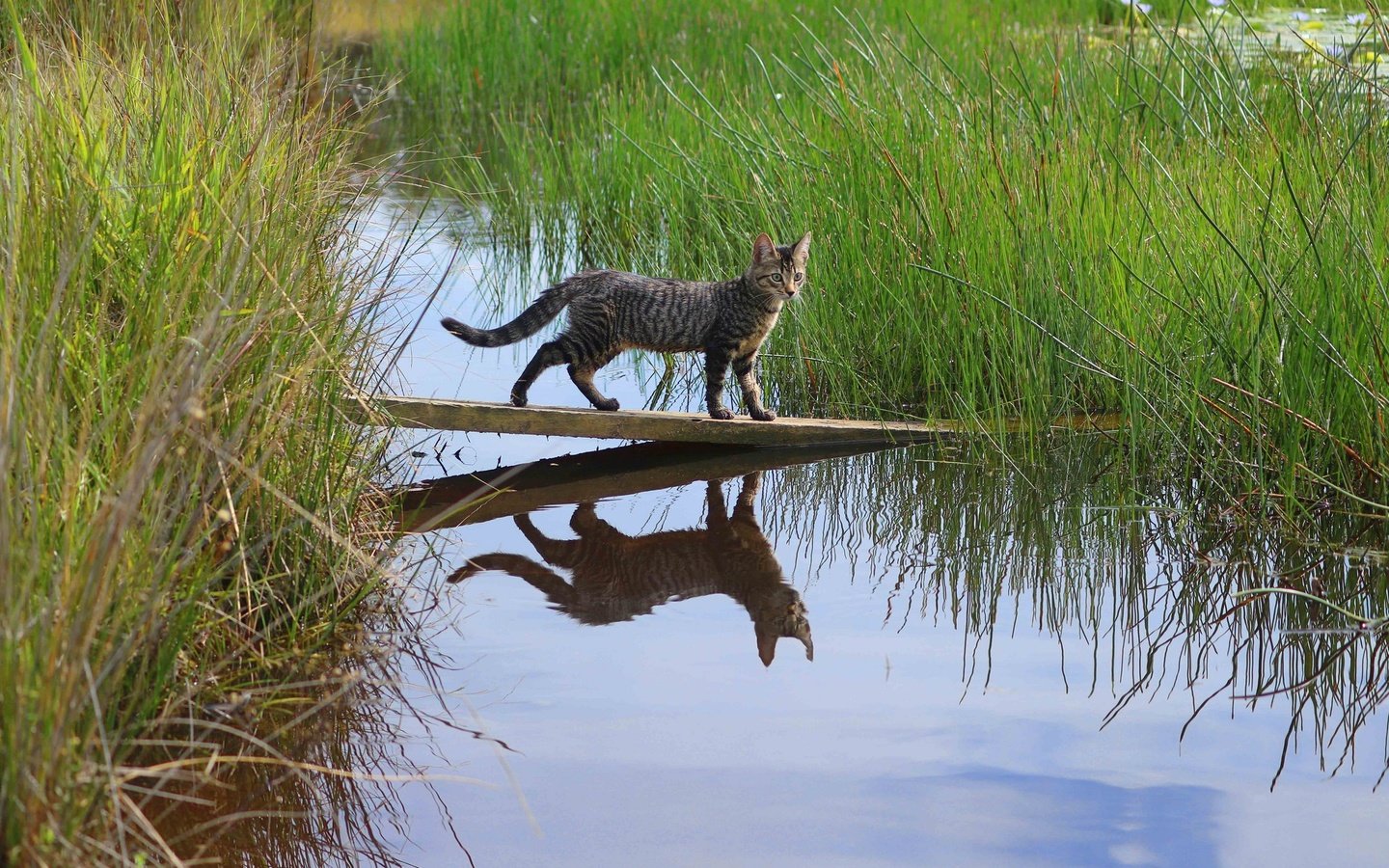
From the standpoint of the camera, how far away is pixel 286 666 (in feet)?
11.2

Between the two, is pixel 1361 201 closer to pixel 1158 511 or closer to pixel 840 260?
pixel 1158 511

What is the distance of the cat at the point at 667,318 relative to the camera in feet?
18.9

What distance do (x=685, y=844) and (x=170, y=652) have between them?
1.04 meters

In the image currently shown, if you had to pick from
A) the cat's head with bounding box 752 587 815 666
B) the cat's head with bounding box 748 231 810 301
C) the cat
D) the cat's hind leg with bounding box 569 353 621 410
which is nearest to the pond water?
the cat's head with bounding box 752 587 815 666

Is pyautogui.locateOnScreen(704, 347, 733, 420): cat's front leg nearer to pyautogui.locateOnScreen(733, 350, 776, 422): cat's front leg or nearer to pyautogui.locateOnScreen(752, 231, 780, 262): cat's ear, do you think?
pyautogui.locateOnScreen(733, 350, 776, 422): cat's front leg

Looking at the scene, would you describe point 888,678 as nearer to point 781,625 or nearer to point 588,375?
point 781,625

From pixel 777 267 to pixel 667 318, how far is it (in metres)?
0.49

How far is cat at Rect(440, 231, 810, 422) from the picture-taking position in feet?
18.9

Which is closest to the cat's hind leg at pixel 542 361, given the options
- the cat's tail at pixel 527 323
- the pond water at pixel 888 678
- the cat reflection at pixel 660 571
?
the cat's tail at pixel 527 323

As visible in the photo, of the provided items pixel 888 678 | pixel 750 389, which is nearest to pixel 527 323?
pixel 750 389

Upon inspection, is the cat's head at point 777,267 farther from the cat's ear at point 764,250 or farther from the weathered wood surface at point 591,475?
the weathered wood surface at point 591,475

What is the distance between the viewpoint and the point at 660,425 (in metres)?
5.53

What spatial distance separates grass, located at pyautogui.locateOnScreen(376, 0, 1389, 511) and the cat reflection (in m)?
1.02

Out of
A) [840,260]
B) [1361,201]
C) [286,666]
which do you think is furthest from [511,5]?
[286,666]
